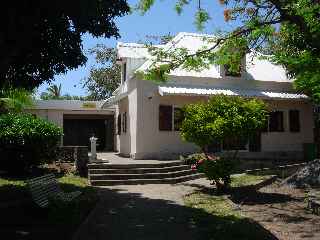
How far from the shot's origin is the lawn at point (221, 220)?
798 centimetres

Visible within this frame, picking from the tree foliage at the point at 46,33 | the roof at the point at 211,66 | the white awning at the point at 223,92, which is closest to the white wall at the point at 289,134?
the white awning at the point at 223,92

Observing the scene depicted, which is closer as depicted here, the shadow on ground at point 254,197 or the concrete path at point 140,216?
the concrete path at point 140,216

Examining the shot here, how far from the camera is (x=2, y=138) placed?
51.8ft

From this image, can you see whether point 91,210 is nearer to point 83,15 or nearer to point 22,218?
point 22,218

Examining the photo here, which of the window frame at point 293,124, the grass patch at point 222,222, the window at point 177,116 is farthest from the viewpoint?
the window frame at point 293,124

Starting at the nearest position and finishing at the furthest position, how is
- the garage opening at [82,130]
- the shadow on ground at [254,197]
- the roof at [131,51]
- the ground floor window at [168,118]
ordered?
the shadow on ground at [254,197] → the ground floor window at [168,118] → the roof at [131,51] → the garage opening at [82,130]

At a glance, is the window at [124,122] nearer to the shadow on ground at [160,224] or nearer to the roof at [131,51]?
the roof at [131,51]

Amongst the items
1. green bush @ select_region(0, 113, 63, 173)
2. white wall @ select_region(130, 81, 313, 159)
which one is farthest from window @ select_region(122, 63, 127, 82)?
green bush @ select_region(0, 113, 63, 173)

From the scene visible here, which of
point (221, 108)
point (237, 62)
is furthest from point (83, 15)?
point (237, 62)

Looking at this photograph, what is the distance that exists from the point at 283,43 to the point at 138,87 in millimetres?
7904

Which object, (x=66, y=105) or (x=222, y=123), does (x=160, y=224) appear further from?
(x=66, y=105)

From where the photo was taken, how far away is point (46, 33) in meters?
10.6

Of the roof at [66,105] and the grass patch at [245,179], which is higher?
the roof at [66,105]

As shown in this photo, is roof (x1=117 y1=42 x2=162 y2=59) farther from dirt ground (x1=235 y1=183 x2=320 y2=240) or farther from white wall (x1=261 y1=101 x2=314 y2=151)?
dirt ground (x1=235 y1=183 x2=320 y2=240)
